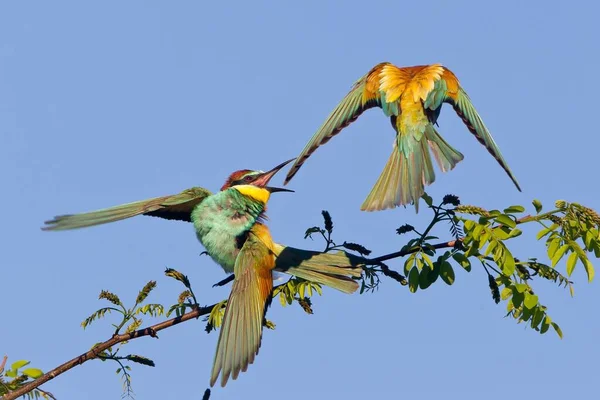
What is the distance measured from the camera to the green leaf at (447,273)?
2.95m

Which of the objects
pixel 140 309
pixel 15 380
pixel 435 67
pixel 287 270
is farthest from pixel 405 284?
pixel 435 67

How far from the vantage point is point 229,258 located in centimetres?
368

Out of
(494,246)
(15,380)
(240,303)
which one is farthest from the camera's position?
(240,303)

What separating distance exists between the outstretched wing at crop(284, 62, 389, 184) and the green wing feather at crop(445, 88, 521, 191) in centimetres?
38

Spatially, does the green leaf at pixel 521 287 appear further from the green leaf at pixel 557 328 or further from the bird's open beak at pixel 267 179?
the bird's open beak at pixel 267 179

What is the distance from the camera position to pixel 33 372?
2.71 m

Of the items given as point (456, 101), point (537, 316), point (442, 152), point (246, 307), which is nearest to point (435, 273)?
point (537, 316)

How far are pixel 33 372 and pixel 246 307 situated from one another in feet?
2.74

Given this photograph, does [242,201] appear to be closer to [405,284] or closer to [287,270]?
[287,270]

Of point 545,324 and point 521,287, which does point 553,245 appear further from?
point 545,324

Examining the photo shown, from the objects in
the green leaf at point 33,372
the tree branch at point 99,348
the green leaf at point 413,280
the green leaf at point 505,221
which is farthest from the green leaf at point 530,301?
the green leaf at point 33,372

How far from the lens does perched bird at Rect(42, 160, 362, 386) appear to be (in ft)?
10.2

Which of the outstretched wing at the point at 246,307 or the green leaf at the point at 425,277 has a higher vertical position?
the outstretched wing at the point at 246,307

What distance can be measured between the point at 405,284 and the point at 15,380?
129 centimetres
